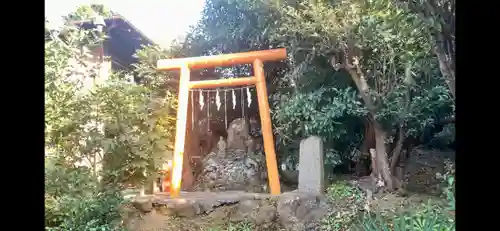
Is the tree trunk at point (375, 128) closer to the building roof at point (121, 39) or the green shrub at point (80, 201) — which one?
the building roof at point (121, 39)

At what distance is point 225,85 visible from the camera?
8.88ft

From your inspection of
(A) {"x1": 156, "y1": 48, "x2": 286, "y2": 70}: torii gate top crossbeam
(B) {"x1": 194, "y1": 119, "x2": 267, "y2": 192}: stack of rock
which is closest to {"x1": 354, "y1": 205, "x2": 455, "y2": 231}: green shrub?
(B) {"x1": 194, "y1": 119, "x2": 267, "y2": 192}: stack of rock

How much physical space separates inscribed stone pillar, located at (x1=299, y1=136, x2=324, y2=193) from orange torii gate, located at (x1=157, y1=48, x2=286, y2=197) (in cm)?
16

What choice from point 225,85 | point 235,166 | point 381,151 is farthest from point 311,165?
point 225,85

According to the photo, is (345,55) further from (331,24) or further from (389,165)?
(389,165)

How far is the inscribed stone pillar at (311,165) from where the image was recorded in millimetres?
2584

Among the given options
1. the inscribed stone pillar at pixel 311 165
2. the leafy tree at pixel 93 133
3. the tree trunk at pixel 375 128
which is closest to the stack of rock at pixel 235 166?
the inscribed stone pillar at pixel 311 165

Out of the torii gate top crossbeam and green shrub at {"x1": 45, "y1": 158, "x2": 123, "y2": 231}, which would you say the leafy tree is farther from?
the torii gate top crossbeam

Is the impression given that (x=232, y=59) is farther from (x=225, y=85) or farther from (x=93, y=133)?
(x=93, y=133)

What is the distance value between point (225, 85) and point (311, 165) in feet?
2.35

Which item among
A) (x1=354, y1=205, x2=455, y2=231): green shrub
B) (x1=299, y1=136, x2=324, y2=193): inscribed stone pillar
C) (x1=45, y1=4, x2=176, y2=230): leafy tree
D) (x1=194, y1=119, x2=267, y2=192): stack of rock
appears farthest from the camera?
(x1=194, y1=119, x2=267, y2=192): stack of rock

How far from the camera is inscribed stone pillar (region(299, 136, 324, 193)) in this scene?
8.48 feet

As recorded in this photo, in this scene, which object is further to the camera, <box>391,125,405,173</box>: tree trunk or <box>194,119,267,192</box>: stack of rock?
<box>194,119,267,192</box>: stack of rock
